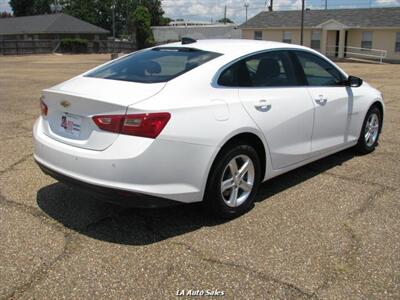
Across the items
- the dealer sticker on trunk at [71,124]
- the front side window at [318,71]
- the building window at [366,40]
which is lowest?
the dealer sticker on trunk at [71,124]

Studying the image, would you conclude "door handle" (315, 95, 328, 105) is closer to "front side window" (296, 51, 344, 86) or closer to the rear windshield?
"front side window" (296, 51, 344, 86)

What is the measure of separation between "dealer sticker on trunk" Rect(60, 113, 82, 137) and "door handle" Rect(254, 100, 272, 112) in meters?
1.59

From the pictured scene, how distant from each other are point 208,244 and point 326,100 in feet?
7.80

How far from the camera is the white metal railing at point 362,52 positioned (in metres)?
36.9

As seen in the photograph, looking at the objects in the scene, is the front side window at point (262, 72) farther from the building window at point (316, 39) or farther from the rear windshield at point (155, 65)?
the building window at point (316, 39)

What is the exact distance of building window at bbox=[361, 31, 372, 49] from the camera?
38.7 metres

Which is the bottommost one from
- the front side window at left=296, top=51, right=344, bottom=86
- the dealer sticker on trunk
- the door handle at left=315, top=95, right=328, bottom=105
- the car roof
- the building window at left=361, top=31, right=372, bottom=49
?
the dealer sticker on trunk

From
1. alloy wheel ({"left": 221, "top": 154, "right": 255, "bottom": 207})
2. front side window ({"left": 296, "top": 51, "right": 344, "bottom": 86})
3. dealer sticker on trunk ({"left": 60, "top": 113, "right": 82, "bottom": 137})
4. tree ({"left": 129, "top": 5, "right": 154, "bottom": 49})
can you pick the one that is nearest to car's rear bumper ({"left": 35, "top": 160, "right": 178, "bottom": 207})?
dealer sticker on trunk ({"left": 60, "top": 113, "right": 82, "bottom": 137})

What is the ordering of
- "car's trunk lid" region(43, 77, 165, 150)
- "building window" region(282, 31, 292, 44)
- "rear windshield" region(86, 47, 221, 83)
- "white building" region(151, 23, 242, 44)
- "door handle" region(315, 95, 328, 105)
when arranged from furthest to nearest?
"white building" region(151, 23, 242, 44) < "building window" region(282, 31, 292, 44) < "door handle" region(315, 95, 328, 105) < "rear windshield" region(86, 47, 221, 83) < "car's trunk lid" region(43, 77, 165, 150)

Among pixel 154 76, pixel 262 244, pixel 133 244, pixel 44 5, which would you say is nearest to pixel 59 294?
pixel 133 244

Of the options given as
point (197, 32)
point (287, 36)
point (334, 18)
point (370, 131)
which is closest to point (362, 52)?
point (334, 18)

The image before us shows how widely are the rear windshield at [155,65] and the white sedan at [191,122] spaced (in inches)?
0.4

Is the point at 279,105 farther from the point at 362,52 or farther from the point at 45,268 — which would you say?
the point at 362,52

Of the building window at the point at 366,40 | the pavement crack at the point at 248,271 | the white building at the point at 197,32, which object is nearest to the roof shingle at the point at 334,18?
the building window at the point at 366,40
